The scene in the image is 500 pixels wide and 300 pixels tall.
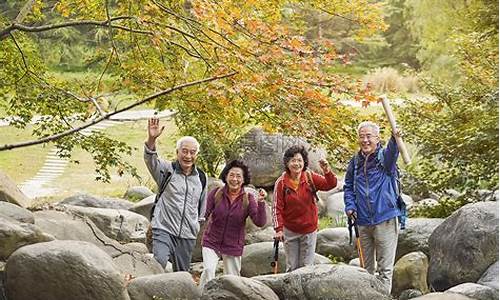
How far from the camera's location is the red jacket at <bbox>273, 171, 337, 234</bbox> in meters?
6.07

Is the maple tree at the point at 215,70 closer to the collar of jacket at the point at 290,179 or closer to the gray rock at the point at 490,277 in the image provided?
the collar of jacket at the point at 290,179

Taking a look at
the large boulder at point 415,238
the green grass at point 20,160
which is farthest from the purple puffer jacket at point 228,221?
the green grass at point 20,160

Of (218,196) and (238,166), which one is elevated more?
(238,166)

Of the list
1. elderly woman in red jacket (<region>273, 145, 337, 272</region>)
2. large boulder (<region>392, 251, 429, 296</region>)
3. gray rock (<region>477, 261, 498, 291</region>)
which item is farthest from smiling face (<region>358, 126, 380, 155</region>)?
large boulder (<region>392, 251, 429, 296</region>)

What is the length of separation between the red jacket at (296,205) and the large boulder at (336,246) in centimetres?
289

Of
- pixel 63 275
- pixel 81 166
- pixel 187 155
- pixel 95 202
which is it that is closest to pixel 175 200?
pixel 187 155

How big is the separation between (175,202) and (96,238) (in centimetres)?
162

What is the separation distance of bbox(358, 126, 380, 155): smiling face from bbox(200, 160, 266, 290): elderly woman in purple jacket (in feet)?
3.01

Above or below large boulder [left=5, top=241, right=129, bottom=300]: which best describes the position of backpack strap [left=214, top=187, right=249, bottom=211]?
above

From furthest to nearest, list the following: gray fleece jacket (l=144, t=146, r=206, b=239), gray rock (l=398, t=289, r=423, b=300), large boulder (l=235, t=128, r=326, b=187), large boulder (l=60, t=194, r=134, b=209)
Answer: large boulder (l=235, t=128, r=326, b=187)
large boulder (l=60, t=194, r=134, b=209)
gray rock (l=398, t=289, r=423, b=300)
gray fleece jacket (l=144, t=146, r=206, b=239)

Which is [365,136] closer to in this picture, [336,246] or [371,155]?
[371,155]

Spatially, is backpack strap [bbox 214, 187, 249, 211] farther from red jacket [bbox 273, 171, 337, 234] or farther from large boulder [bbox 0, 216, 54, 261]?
large boulder [bbox 0, 216, 54, 261]

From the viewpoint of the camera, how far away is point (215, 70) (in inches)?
243

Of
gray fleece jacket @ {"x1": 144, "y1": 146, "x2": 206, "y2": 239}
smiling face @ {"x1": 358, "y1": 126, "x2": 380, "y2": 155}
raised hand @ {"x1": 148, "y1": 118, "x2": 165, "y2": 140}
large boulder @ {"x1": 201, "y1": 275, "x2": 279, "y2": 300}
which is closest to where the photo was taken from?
large boulder @ {"x1": 201, "y1": 275, "x2": 279, "y2": 300}
